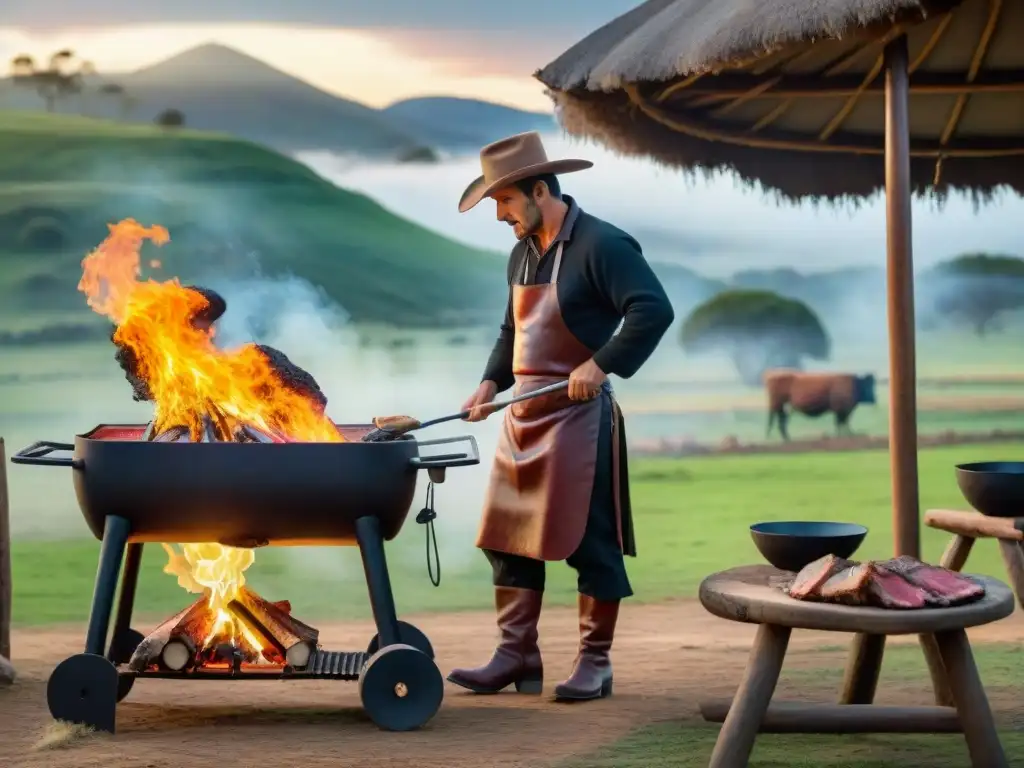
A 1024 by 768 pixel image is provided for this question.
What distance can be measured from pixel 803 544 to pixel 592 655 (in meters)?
1.17

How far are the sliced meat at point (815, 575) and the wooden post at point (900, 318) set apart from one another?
851 mm

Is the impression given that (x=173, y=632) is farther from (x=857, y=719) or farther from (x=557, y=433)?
(x=857, y=719)

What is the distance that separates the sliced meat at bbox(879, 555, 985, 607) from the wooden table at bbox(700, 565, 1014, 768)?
0.08ft

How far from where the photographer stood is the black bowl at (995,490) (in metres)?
3.87

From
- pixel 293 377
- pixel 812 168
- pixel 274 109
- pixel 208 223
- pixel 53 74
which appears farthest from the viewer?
pixel 208 223

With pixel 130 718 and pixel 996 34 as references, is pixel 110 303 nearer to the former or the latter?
pixel 130 718

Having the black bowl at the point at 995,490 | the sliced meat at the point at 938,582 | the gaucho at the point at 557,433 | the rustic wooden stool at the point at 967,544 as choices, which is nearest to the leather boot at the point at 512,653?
the gaucho at the point at 557,433

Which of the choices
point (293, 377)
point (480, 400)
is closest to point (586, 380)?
point (480, 400)

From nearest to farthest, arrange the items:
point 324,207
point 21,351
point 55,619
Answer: point 55,619
point 21,351
point 324,207

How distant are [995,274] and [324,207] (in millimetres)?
5138

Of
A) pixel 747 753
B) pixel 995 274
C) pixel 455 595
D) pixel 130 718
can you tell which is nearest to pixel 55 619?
pixel 455 595

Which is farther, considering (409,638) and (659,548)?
(659,548)

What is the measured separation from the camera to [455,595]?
776 centimetres

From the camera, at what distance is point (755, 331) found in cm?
1095
